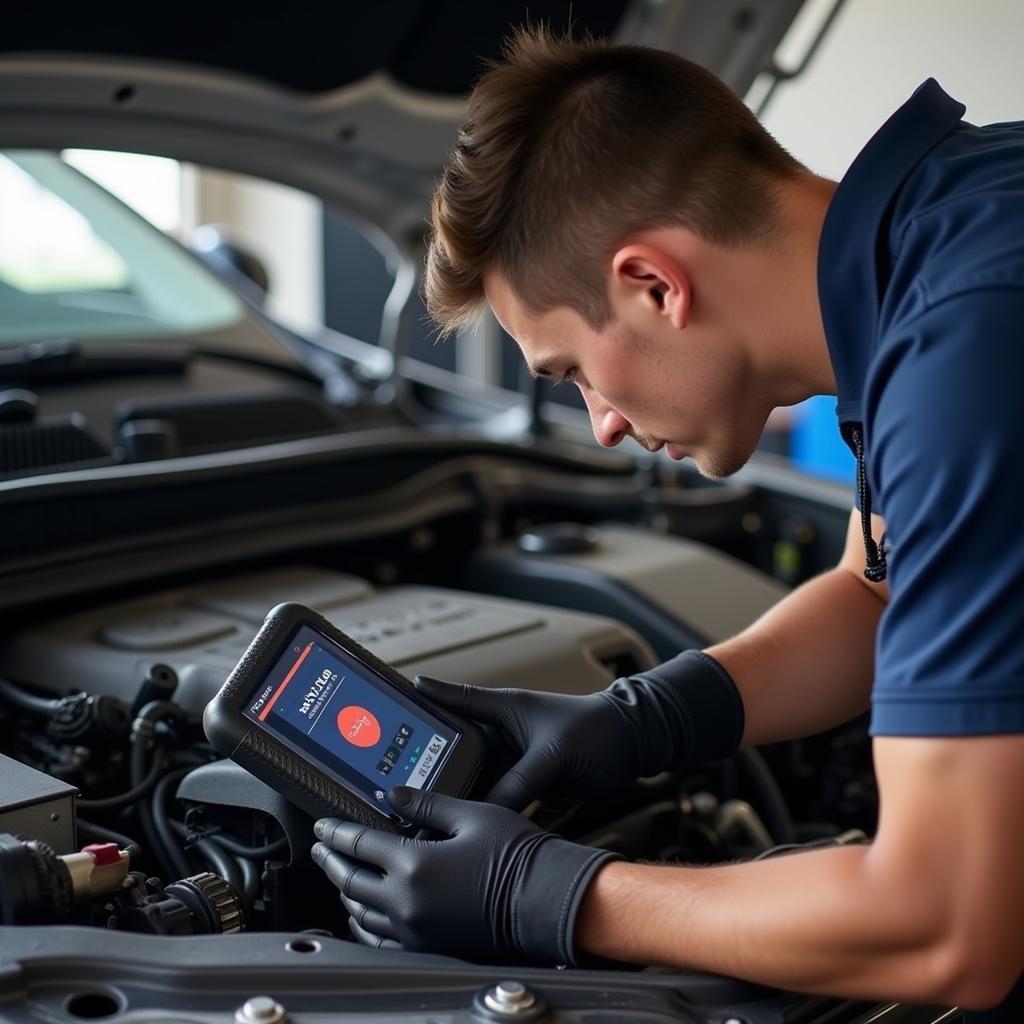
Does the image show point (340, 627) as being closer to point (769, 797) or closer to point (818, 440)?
point (769, 797)

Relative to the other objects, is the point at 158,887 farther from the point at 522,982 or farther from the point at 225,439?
the point at 225,439

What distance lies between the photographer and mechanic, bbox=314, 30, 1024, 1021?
920 mm

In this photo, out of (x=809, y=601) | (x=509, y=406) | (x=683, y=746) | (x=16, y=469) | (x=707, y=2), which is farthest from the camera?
(x=509, y=406)

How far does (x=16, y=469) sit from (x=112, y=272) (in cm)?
72

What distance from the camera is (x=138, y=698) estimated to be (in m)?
1.43

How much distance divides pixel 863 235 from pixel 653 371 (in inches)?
8.4

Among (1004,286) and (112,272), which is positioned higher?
(1004,286)

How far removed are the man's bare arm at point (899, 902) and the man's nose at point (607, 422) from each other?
0.45 m

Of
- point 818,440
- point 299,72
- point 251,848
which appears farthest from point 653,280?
point 818,440

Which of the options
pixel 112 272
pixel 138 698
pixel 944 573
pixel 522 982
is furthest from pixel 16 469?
pixel 944 573

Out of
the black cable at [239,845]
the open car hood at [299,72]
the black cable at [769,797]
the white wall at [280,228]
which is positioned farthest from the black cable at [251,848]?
the white wall at [280,228]

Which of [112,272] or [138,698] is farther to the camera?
[112,272]

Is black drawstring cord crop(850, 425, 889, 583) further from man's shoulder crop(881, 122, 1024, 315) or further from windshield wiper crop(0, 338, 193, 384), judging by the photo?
windshield wiper crop(0, 338, 193, 384)

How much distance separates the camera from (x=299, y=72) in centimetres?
192
